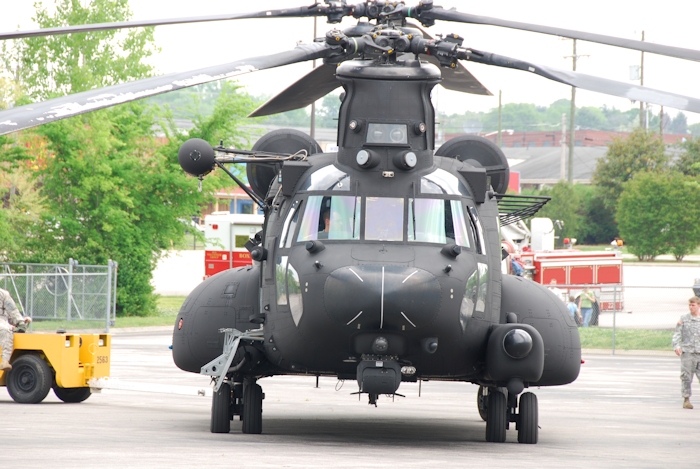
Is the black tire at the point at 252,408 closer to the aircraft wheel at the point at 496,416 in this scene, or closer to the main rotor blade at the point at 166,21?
the aircraft wheel at the point at 496,416

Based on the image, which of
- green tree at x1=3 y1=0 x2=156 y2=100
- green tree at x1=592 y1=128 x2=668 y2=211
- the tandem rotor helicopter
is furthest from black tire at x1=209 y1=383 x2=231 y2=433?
green tree at x1=592 y1=128 x2=668 y2=211

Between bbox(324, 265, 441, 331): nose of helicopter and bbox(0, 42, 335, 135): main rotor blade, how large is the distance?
221 centimetres

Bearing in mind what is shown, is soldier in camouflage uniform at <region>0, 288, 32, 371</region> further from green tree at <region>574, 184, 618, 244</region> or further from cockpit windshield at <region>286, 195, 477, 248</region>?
green tree at <region>574, 184, 618, 244</region>

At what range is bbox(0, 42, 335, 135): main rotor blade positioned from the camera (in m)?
7.34

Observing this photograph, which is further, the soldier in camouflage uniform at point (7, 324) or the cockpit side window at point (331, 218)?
the soldier in camouflage uniform at point (7, 324)

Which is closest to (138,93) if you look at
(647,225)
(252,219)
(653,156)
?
(252,219)

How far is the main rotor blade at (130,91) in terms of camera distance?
7340 mm

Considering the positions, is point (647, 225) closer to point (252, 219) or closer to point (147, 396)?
point (252, 219)

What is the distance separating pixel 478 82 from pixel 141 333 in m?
22.1

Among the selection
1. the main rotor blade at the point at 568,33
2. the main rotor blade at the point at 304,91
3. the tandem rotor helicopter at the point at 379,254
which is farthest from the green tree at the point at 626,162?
the main rotor blade at the point at 568,33

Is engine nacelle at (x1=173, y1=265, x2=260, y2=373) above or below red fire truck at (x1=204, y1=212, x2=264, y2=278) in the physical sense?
below

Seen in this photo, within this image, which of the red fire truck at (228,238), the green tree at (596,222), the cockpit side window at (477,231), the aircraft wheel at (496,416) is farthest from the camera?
the green tree at (596,222)

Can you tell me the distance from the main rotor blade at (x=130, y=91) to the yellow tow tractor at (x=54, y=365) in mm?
7235

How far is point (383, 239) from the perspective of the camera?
11.6 metres
